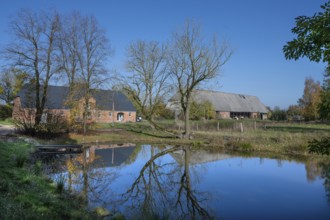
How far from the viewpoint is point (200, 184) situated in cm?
1137

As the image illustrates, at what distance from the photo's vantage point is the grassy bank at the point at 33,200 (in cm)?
555

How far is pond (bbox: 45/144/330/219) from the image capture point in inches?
327

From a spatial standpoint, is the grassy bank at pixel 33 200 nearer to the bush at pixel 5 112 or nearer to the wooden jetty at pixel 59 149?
the wooden jetty at pixel 59 149

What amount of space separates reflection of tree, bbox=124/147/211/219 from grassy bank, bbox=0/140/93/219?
1.83m

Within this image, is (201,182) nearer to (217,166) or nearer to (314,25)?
(217,166)

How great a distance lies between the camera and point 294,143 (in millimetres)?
19078

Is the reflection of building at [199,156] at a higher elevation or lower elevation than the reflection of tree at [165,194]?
higher

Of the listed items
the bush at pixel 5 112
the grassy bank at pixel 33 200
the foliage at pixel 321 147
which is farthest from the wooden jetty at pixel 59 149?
the bush at pixel 5 112

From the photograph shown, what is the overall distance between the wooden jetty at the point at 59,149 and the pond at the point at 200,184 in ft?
2.69

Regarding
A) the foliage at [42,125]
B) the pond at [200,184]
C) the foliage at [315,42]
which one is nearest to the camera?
the foliage at [315,42]

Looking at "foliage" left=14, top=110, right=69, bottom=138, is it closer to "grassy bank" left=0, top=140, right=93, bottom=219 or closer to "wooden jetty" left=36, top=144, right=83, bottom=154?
"wooden jetty" left=36, top=144, right=83, bottom=154

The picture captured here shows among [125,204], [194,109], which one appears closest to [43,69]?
[125,204]

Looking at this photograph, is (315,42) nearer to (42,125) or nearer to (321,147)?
(321,147)

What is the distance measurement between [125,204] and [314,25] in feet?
23.3
